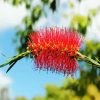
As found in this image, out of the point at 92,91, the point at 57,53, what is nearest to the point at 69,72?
the point at 57,53

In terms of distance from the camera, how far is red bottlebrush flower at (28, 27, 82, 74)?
264cm

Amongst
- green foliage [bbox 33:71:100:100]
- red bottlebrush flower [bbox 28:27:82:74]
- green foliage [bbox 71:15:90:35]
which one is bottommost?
green foliage [bbox 33:71:100:100]

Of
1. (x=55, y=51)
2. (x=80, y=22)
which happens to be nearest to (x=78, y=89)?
(x=80, y=22)

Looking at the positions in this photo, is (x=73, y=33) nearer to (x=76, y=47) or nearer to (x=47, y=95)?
(x=76, y=47)

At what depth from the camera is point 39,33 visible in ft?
8.86

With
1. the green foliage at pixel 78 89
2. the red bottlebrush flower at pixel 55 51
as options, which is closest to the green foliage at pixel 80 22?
the red bottlebrush flower at pixel 55 51

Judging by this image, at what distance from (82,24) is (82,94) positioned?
18.7 meters

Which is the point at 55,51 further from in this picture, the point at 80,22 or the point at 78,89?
the point at 78,89

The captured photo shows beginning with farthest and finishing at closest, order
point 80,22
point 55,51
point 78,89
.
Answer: point 78,89, point 80,22, point 55,51

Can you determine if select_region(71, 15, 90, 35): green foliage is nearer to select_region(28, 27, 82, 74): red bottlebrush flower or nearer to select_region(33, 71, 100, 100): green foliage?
select_region(28, 27, 82, 74): red bottlebrush flower

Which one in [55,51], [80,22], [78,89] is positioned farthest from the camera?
[78,89]

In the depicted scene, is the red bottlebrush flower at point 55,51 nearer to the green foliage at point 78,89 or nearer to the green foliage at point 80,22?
the green foliage at point 80,22

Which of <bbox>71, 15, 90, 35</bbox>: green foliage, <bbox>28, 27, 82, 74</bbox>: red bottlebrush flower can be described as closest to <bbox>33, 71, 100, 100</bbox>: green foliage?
<bbox>71, 15, 90, 35</bbox>: green foliage

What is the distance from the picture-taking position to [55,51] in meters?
2.68
